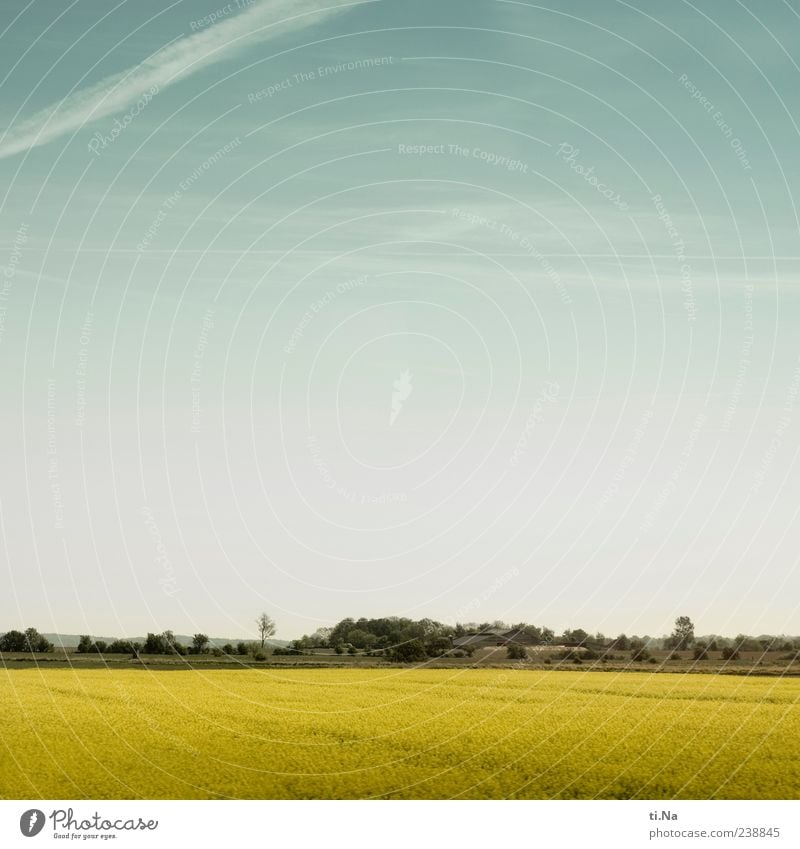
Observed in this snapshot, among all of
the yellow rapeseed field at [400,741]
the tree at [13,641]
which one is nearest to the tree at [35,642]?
the tree at [13,641]

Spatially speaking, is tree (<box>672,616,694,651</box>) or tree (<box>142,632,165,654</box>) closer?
tree (<box>672,616,694,651</box>)

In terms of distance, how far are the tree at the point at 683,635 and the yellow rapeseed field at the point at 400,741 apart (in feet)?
32.0

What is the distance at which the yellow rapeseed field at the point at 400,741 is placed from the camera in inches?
909

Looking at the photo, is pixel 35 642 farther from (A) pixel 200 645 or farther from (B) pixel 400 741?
(B) pixel 400 741

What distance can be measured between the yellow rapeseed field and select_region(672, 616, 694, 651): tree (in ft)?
32.0

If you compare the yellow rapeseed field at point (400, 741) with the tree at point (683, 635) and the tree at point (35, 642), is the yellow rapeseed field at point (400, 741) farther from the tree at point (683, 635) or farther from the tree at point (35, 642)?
the tree at point (35, 642)

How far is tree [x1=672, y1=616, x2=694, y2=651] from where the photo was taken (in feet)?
175

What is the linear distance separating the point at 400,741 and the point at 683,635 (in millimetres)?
34016

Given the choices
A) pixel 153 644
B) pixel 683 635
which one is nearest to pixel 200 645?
pixel 153 644

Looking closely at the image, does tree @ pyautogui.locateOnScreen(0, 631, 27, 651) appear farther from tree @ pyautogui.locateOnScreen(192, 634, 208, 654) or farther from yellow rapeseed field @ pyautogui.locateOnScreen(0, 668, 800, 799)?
yellow rapeseed field @ pyautogui.locateOnScreen(0, 668, 800, 799)

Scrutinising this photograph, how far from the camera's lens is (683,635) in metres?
57.6

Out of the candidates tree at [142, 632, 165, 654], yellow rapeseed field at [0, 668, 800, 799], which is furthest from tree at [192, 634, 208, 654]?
yellow rapeseed field at [0, 668, 800, 799]

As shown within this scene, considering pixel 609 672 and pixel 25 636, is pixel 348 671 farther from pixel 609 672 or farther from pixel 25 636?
pixel 25 636
